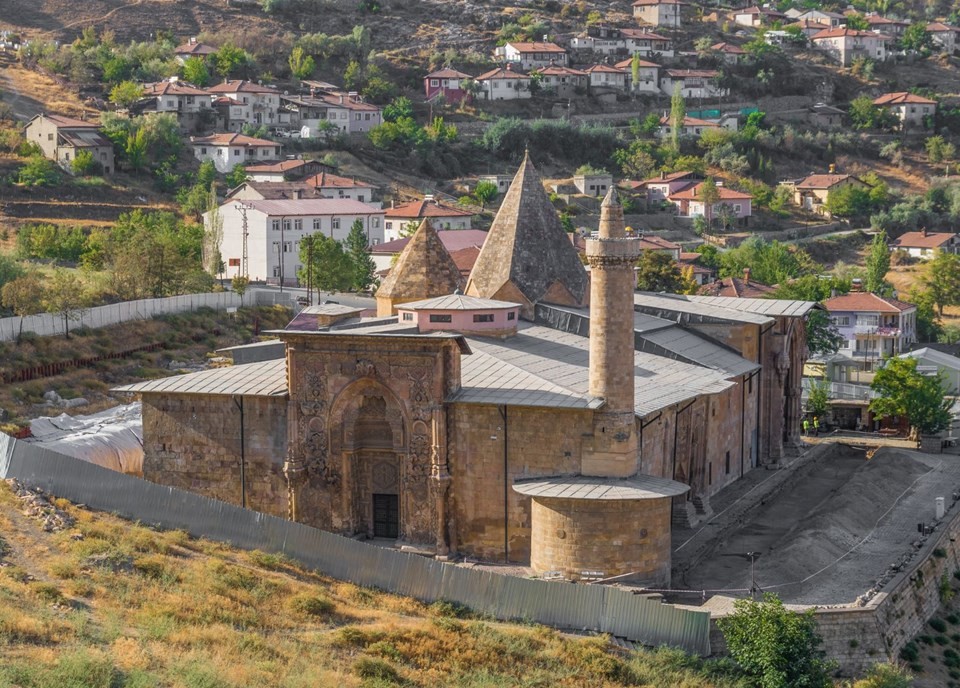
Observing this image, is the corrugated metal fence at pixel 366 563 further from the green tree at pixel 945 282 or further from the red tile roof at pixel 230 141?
the red tile roof at pixel 230 141

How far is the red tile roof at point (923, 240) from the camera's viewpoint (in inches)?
3834

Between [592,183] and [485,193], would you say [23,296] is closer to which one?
[485,193]

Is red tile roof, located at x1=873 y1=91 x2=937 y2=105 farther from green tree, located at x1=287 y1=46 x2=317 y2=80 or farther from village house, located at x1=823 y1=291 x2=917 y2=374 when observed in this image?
village house, located at x1=823 y1=291 x2=917 y2=374

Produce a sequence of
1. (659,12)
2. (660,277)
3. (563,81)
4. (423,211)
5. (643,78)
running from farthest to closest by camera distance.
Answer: (659,12), (643,78), (563,81), (423,211), (660,277)

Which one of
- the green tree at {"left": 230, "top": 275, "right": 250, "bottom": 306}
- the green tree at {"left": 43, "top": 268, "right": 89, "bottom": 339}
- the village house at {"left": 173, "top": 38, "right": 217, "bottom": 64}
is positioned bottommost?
the green tree at {"left": 230, "top": 275, "right": 250, "bottom": 306}

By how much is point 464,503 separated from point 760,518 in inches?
376

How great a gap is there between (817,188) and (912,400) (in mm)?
60097

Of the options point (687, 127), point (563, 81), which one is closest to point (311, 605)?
point (687, 127)

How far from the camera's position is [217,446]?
120 ft

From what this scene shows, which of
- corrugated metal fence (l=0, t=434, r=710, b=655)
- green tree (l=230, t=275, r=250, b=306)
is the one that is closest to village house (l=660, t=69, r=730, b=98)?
green tree (l=230, t=275, r=250, b=306)

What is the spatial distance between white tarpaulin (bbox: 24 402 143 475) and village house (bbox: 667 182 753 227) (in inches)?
2489

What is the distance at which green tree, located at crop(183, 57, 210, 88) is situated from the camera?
11181 cm

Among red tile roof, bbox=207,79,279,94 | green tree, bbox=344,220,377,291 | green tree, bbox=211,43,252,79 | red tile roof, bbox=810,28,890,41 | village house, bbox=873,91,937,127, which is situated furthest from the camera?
red tile roof, bbox=810,28,890,41

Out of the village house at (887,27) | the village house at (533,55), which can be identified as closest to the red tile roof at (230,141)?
the village house at (533,55)
